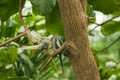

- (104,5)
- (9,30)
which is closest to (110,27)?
(104,5)

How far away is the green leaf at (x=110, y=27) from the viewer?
1.06m

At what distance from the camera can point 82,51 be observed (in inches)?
27.6

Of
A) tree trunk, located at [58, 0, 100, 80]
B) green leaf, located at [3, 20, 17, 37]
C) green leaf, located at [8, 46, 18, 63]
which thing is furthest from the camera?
green leaf, located at [3, 20, 17, 37]

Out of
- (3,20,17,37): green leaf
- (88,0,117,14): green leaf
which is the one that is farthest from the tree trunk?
(3,20,17,37): green leaf

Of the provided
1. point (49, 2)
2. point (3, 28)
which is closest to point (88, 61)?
point (49, 2)

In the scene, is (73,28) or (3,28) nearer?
(73,28)

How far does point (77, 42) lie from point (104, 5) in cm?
22

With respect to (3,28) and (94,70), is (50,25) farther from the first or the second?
(94,70)

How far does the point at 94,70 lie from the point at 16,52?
0.64 feet

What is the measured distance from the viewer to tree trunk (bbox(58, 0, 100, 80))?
70 centimetres

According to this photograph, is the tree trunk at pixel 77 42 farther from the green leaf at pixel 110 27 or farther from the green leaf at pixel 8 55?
the green leaf at pixel 110 27

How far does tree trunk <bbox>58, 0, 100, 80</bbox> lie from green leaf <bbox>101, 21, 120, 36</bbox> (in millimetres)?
366

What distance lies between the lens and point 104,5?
0.89 m

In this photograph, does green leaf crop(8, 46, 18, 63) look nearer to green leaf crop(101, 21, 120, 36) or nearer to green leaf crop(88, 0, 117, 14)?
green leaf crop(88, 0, 117, 14)
